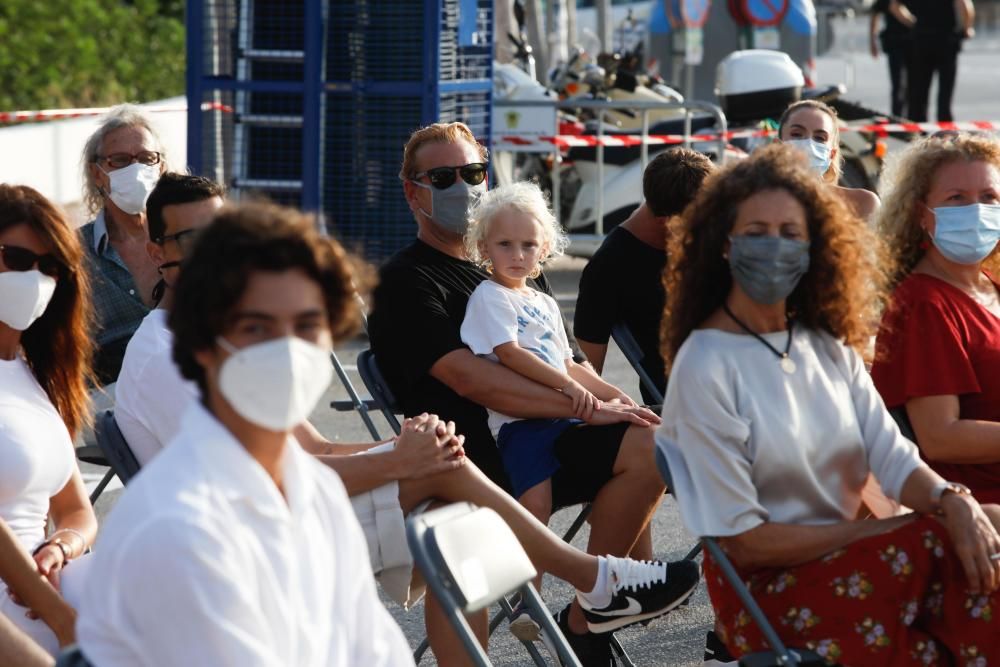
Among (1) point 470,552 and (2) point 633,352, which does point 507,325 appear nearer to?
(2) point 633,352

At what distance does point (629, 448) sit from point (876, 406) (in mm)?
1071

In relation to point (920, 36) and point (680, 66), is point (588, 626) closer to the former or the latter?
point (920, 36)

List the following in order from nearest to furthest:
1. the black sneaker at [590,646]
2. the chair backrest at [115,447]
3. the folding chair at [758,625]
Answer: the folding chair at [758,625]
the chair backrest at [115,447]
the black sneaker at [590,646]

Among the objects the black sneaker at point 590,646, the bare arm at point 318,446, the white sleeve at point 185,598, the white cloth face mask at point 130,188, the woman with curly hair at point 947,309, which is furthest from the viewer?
the white cloth face mask at point 130,188

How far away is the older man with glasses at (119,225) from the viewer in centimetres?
533

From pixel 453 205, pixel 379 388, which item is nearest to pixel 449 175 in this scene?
pixel 453 205

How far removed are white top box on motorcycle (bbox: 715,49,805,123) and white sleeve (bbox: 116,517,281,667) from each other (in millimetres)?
8799

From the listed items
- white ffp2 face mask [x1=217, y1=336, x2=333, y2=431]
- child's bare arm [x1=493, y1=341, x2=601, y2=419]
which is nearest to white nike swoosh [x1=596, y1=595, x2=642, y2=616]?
child's bare arm [x1=493, y1=341, x2=601, y2=419]

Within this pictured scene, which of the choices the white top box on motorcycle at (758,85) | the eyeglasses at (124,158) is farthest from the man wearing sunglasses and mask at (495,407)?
the white top box on motorcycle at (758,85)

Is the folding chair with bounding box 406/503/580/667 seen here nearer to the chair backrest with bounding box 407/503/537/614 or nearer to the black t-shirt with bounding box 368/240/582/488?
the chair backrest with bounding box 407/503/537/614

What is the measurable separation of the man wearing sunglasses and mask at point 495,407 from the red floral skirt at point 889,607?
108 cm

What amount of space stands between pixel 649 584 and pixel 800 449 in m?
0.74

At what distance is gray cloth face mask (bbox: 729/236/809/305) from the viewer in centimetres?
342

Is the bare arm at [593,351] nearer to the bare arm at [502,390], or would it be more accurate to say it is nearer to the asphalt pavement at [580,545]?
the bare arm at [502,390]
